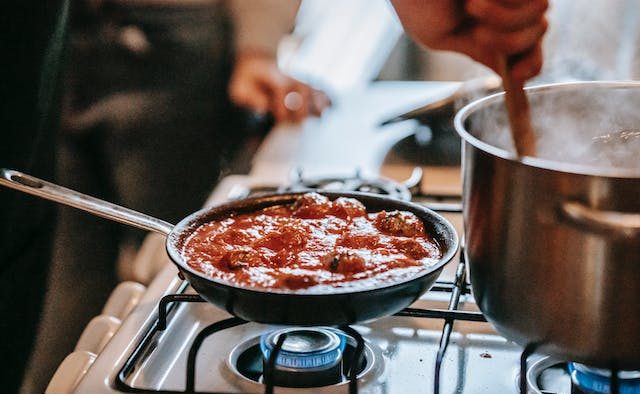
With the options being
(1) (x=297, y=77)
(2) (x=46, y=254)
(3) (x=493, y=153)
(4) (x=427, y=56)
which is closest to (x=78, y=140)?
(1) (x=297, y=77)

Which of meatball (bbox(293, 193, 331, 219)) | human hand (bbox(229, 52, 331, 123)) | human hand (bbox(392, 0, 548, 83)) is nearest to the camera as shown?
human hand (bbox(392, 0, 548, 83))

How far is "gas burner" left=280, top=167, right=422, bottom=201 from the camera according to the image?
49.3 inches

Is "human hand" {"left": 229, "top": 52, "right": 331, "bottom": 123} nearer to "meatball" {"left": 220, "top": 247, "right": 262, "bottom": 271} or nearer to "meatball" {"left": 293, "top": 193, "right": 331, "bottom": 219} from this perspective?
"meatball" {"left": 293, "top": 193, "right": 331, "bottom": 219}

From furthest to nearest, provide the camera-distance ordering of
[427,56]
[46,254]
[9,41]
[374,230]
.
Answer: [427,56] → [46,254] → [9,41] → [374,230]

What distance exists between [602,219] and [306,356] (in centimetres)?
34

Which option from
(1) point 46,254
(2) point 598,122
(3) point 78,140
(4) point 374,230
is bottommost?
(3) point 78,140

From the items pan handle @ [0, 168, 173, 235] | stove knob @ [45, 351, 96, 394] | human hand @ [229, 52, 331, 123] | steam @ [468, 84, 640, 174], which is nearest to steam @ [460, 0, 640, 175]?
steam @ [468, 84, 640, 174]

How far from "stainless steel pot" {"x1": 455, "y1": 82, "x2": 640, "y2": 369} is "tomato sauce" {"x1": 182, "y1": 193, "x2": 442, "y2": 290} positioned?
0.09m

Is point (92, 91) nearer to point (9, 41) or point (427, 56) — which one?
point (427, 56)

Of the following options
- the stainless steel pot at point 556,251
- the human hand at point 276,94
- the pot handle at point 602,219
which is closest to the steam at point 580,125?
the stainless steel pot at point 556,251

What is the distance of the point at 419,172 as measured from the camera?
138 centimetres

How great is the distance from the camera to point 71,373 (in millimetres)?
889

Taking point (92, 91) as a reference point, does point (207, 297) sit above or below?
above

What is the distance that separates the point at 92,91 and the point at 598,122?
223cm
